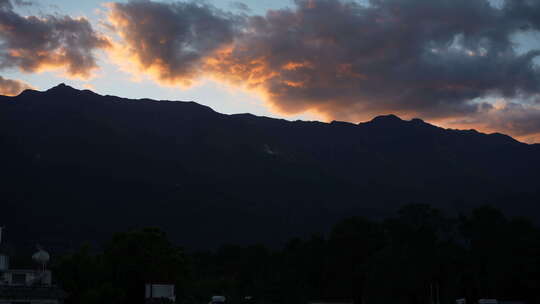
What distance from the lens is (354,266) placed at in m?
117

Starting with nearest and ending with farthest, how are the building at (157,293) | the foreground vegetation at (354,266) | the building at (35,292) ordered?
the building at (35,292)
the building at (157,293)
the foreground vegetation at (354,266)

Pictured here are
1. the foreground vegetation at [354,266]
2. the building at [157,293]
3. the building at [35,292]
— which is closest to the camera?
the building at [35,292]

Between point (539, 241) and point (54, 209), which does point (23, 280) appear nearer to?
point (539, 241)

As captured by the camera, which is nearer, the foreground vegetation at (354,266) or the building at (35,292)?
the building at (35,292)

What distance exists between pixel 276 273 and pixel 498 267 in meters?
45.4

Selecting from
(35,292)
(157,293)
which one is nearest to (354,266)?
(157,293)

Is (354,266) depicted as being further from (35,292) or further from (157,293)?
(35,292)

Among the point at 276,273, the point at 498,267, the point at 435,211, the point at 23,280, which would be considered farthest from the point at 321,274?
the point at 23,280

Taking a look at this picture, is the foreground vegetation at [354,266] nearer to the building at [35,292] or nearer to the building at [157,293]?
the building at [157,293]

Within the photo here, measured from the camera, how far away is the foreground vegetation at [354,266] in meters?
71.8

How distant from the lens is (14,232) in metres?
174

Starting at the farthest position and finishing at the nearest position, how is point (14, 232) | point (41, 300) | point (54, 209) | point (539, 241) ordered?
1. point (54, 209)
2. point (14, 232)
3. point (539, 241)
4. point (41, 300)

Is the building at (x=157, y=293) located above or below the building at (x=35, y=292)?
below

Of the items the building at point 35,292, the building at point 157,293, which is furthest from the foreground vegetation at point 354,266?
the building at point 35,292
